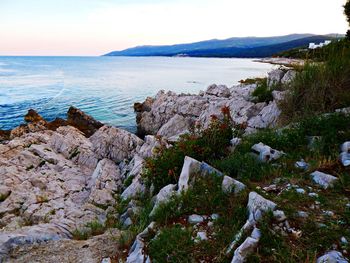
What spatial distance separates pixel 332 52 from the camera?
12500mm

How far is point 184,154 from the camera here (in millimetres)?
9336

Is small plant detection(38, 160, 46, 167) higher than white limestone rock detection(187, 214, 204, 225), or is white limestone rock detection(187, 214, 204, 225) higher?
white limestone rock detection(187, 214, 204, 225)

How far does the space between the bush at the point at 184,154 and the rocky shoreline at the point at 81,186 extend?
2.24 ft

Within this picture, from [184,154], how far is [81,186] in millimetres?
7336

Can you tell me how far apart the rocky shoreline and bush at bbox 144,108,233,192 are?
0.68 metres

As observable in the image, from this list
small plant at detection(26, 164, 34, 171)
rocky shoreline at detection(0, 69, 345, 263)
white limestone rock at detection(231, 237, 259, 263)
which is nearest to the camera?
white limestone rock at detection(231, 237, 259, 263)

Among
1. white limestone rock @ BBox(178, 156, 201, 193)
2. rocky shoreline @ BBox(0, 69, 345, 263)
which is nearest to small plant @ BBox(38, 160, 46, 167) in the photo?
rocky shoreline @ BBox(0, 69, 345, 263)

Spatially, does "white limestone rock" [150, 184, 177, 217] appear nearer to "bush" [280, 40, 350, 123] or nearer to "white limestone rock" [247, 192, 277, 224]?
"white limestone rock" [247, 192, 277, 224]

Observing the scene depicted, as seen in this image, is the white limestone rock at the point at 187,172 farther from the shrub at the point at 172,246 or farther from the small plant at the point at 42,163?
the small plant at the point at 42,163

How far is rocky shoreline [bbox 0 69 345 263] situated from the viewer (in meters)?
→ 6.78

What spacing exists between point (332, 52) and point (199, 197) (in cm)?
907

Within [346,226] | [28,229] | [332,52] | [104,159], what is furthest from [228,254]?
[104,159]

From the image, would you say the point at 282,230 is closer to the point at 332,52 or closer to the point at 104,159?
the point at 332,52

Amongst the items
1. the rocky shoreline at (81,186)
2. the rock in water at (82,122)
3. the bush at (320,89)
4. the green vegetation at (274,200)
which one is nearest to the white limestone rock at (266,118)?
the rocky shoreline at (81,186)
